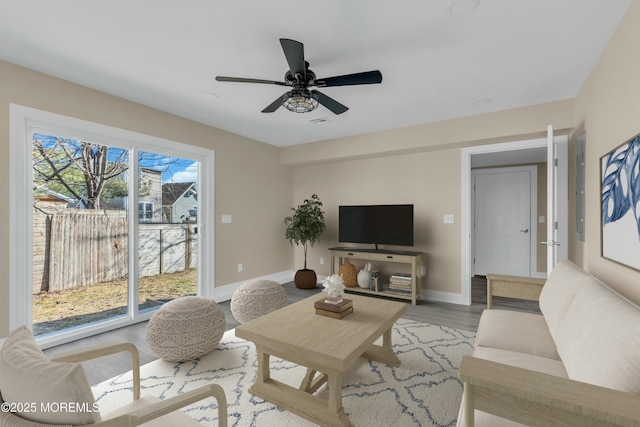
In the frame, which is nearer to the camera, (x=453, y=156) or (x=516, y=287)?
(x=516, y=287)

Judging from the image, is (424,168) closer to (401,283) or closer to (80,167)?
(401,283)

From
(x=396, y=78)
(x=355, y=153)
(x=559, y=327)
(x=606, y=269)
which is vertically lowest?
(x=559, y=327)

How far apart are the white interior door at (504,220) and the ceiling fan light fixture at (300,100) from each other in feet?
15.2

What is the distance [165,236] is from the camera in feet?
11.9

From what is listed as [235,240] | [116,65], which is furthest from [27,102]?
[235,240]

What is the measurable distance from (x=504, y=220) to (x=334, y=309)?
4850 mm

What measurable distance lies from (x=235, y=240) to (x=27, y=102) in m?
2.63

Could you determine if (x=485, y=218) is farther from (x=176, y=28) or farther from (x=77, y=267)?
(x=77, y=267)

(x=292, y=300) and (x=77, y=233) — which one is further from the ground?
(x=77, y=233)

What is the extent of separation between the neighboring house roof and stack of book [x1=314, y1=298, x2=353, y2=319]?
2.52 meters

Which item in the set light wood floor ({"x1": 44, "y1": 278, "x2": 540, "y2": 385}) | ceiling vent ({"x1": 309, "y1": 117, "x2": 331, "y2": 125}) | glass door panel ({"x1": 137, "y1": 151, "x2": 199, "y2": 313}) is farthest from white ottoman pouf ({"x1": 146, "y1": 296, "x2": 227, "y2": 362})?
ceiling vent ({"x1": 309, "y1": 117, "x2": 331, "y2": 125})

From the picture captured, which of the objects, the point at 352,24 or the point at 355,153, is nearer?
the point at 352,24

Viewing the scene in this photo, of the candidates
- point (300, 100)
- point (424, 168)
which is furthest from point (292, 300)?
point (300, 100)

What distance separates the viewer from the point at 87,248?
2.96 m
